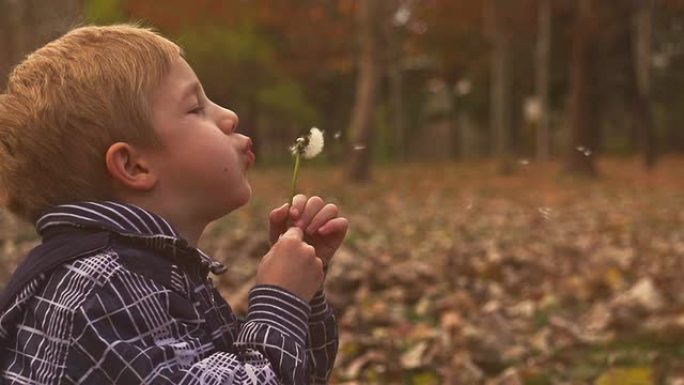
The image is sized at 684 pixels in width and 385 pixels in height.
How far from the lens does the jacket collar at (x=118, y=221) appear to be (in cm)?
187

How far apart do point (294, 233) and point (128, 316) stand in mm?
370

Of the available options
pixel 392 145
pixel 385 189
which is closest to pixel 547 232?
pixel 385 189

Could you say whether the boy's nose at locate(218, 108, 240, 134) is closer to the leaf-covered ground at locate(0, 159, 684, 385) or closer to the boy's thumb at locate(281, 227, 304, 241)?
the boy's thumb at locate(281, 227, 304, 241)

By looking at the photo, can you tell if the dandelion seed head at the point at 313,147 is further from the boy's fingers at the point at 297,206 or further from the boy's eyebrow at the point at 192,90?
the boy's eyebrow at the point at 192,90

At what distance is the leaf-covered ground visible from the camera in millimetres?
3662

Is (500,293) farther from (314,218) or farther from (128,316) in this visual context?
(128,316)

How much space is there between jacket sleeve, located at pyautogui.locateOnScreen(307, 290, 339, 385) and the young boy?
188 mm

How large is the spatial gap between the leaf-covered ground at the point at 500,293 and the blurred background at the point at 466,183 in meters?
0.01

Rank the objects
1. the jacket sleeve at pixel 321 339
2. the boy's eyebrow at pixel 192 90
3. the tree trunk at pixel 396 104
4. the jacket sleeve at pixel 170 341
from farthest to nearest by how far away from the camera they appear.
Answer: the tree trunk at pixel 396 104 < the jacket sleeve at pixel 321 339 < the boy's eyebrow at pixel 192 90 < the jacket sleeve at pixel 170 341

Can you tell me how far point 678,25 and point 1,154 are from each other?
115 ft

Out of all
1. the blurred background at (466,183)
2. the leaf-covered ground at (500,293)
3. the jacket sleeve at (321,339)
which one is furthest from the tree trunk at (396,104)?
the jacket sleeve at (321,339)

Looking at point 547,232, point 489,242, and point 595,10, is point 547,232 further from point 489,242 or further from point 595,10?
point 595,10

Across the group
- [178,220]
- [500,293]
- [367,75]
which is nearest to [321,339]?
[178,220]

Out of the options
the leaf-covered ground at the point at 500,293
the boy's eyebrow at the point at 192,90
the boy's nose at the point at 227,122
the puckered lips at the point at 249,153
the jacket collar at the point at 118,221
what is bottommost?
the leaf-covered ground at the point at 500,293
